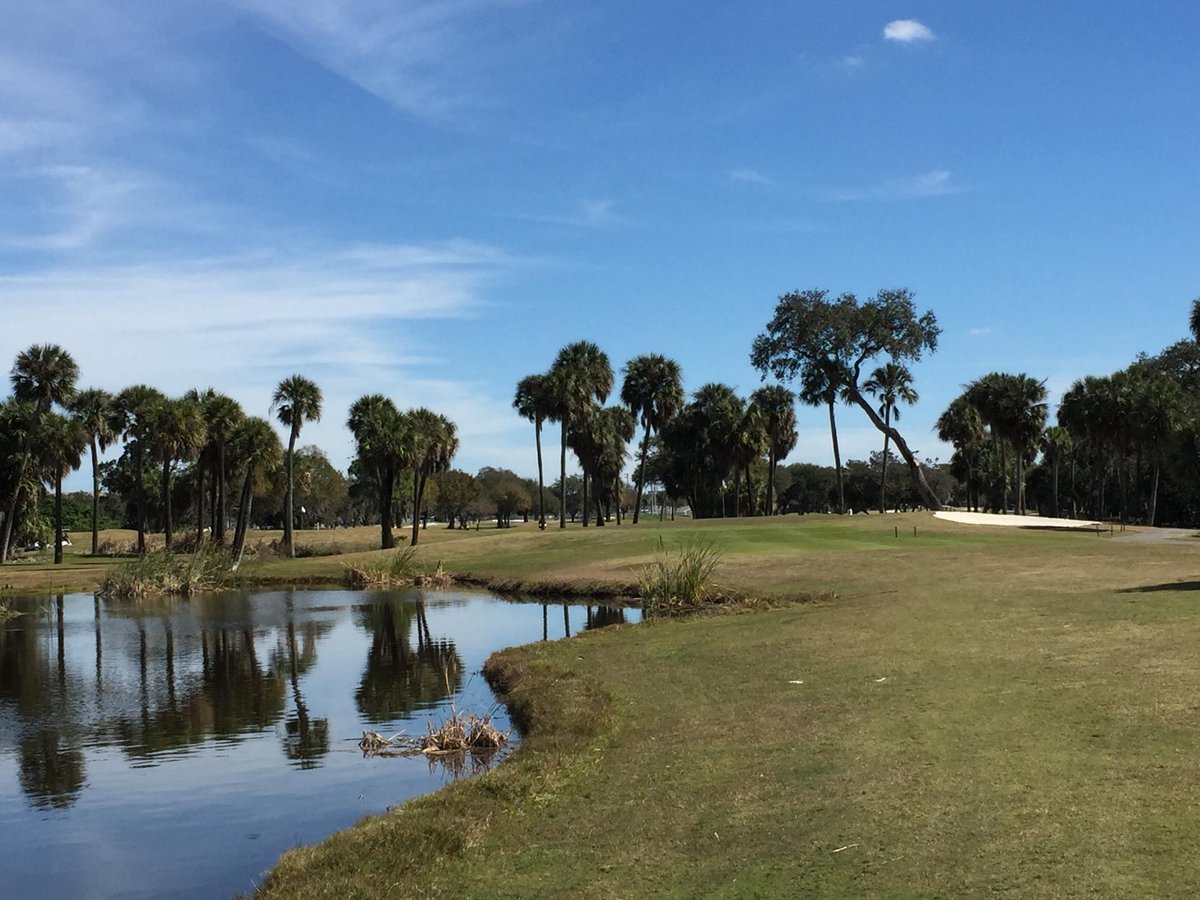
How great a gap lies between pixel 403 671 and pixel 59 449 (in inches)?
2326

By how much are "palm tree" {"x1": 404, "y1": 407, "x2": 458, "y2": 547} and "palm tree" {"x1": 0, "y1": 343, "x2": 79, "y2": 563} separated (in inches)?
914

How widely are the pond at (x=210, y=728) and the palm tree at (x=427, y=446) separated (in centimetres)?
4233

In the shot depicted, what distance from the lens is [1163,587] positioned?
942 inches

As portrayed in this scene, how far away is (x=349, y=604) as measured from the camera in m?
42.2

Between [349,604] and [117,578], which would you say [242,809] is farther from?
[117,578]

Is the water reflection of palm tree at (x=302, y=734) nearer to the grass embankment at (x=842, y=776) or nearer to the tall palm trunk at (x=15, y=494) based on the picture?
the grass embankment at (x=842, y=776)

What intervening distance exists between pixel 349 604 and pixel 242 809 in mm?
29293

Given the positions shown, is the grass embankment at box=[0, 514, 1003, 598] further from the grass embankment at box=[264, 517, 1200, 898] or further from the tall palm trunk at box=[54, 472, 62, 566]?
the grass embankment at box=[264, 517, 1200, 898]

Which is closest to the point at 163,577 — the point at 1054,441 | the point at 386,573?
the point at 386,573

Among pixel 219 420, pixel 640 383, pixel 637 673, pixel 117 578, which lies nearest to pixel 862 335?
pixel 640 383

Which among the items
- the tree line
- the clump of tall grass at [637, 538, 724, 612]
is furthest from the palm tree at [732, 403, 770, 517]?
the clump of tall grass at [637, 538, 724, 612]

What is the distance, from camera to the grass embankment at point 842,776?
7.85 m

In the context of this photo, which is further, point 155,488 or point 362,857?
point 155,488

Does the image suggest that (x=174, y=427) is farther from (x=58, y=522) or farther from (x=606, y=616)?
(x=606, y=616)
